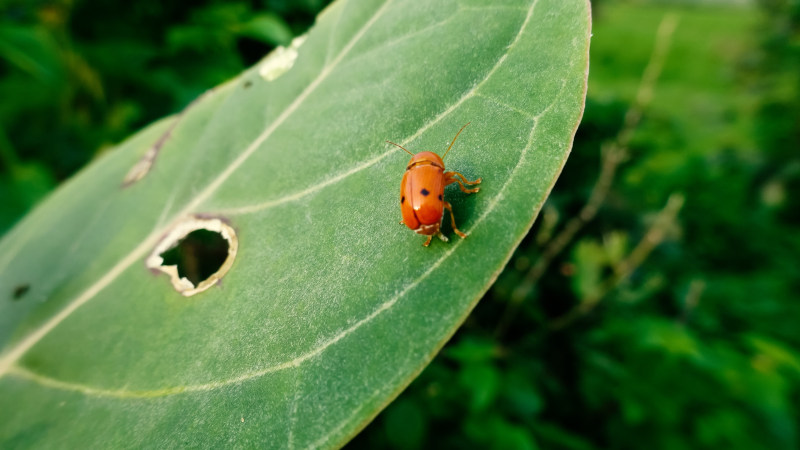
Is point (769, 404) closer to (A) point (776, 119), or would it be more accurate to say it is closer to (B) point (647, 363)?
(B) point (647, 363)

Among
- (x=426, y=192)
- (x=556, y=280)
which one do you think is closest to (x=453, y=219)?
(x=426, y=192)

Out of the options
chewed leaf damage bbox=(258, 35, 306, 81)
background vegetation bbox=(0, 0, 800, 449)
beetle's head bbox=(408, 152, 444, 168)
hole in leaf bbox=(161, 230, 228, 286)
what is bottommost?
background vegetation bbox=(0, 0, 800, 449)

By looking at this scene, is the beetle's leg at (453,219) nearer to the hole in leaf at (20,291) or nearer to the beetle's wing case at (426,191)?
the beetle's wing case at (426,191)

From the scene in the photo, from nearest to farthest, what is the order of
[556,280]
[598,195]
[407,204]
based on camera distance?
[407,204], [598,195], [556,280]

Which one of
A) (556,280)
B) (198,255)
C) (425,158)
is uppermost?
(425,158)

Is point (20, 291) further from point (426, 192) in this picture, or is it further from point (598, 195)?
point (598, 195)

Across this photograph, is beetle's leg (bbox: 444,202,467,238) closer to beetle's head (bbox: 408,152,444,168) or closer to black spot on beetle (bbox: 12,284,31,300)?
beetle's head (bbox: 408,152,444,168)

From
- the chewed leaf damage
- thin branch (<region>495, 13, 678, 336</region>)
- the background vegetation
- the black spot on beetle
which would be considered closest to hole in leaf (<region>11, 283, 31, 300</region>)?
the black spot on beetle
